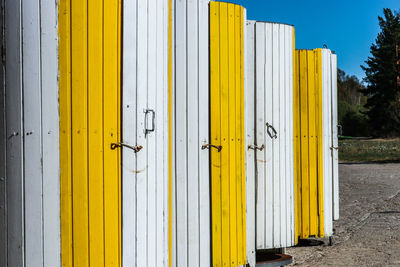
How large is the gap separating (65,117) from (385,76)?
3762 centimetres

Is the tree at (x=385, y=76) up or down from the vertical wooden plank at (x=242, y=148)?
up

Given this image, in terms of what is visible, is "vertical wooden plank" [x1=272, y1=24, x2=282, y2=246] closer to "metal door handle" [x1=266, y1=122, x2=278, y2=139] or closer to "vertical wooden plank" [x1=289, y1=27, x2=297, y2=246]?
"metal door handle" [x1=266, y1=122, x2=278, y2=139]

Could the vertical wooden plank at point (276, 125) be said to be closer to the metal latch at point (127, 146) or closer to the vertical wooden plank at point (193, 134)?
the vertical wooden plank at point (193, 134)

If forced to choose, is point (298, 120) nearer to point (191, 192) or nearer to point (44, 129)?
point (191, 192)

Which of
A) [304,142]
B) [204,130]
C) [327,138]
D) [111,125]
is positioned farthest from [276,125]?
[111,125]

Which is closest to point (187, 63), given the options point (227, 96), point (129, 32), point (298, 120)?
point (227, 96)

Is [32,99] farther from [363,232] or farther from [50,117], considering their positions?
[363,232]

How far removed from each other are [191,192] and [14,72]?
66.0 inches

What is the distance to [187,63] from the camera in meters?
3.86

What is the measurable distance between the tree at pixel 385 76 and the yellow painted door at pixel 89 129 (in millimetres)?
30746


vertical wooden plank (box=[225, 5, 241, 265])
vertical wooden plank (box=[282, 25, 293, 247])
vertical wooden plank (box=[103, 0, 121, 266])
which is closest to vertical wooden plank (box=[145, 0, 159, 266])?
vertical wooden plank (box=[103, 0, 121, 266])

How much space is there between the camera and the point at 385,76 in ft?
123

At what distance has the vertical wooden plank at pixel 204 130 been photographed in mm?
3928

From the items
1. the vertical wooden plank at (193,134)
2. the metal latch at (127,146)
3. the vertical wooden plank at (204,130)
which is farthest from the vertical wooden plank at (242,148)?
the metal latch at (127,146)
